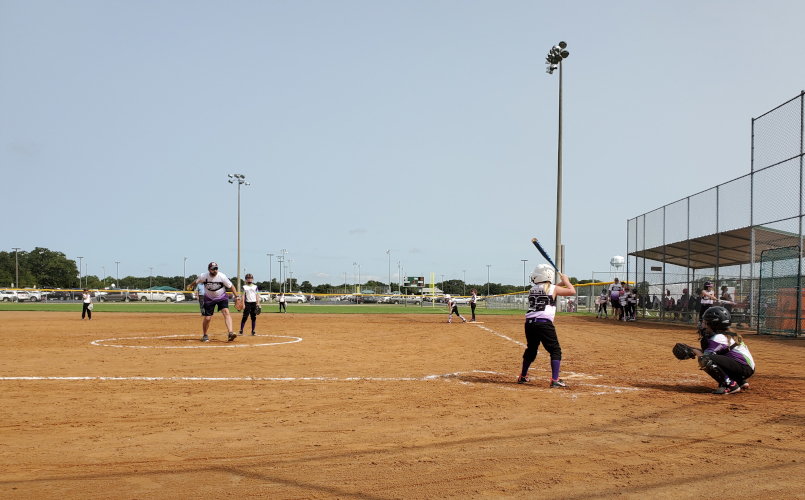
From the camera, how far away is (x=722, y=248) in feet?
81.7

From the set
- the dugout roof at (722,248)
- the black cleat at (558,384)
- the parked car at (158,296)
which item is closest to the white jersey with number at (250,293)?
the black cleat at (558,384)

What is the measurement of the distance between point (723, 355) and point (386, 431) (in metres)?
5.43

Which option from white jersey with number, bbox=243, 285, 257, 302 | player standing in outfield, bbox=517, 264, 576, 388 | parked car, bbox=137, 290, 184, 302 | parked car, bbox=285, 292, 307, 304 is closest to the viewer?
player standing in outfield, bbox=517, 264, 576, 388

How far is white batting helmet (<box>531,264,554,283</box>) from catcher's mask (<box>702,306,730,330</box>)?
226 centimetres

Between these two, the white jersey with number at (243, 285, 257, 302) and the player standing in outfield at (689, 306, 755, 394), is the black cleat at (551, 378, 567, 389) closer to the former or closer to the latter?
the player standing in outfield at (689, 306, 755, 394)

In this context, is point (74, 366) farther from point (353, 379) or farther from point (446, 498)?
point (446, 498)

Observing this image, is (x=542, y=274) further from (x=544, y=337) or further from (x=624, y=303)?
(x=624, y=303)

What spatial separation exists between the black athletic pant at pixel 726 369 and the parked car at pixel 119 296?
81656 millimetres

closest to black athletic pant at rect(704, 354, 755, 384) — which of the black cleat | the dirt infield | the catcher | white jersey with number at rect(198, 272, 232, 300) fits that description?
the catcher

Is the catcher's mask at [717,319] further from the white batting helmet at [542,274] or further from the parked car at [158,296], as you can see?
the parked car at [158,296]

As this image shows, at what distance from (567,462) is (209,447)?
117 inches

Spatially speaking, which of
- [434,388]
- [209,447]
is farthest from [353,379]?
[209,447]

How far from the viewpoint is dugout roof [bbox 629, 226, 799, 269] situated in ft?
66.1

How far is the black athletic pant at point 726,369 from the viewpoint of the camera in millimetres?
7984
